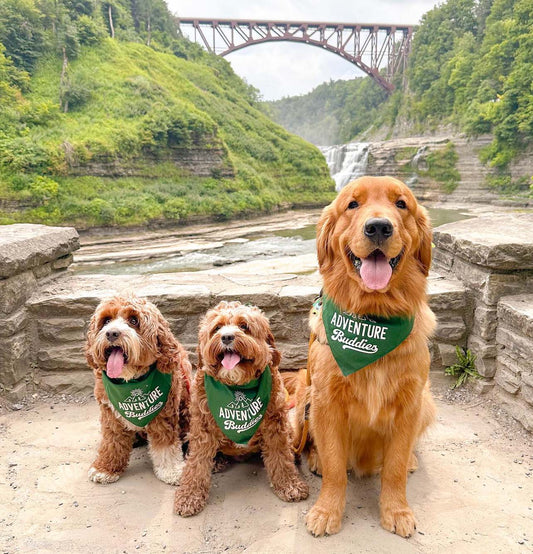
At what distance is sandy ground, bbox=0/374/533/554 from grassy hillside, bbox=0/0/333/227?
70.6ft

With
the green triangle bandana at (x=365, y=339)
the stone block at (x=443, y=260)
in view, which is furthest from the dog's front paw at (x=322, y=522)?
the stone block at (x=443, y=260)

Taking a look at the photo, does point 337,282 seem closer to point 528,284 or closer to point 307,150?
point 528,284

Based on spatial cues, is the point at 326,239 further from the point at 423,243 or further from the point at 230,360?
the point at 230,360

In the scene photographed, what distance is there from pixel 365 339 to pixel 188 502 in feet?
4.69

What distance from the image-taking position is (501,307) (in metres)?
3.20

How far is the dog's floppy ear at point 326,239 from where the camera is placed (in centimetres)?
220

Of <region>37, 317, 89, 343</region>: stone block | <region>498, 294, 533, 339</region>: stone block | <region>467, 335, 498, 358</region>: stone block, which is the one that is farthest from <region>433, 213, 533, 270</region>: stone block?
<region>37, 317, 89, 343</region>: stone block

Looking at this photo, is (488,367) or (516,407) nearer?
(516,407)

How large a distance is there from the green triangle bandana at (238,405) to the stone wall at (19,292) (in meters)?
1.99

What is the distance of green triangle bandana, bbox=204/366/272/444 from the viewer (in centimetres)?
234

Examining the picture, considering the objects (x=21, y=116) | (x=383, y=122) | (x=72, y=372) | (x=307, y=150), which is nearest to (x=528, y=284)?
(x=72, y=372)

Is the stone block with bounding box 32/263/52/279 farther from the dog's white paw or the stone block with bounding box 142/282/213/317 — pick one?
the dog's white paw

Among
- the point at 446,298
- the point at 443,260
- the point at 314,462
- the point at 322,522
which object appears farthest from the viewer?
the point at 443,260

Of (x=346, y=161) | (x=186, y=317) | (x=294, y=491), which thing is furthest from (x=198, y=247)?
(x=346, y=161)
